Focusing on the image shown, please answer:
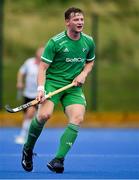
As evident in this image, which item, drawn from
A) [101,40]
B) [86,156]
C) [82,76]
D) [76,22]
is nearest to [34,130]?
[82,76]

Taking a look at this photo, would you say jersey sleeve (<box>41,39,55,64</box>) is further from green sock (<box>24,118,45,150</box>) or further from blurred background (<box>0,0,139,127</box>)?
blurred background (<box>0,0,139,127</box>)

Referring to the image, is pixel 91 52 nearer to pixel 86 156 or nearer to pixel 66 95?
pixel 66 95

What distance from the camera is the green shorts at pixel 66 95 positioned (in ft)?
35.4

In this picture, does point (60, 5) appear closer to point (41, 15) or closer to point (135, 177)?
point (41, 15)

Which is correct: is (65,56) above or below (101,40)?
above

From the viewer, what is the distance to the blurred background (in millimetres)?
25859

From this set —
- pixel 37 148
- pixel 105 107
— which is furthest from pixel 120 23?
pixel 37 148

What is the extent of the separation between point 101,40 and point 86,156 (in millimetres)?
14636

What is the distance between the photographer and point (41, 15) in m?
26.7

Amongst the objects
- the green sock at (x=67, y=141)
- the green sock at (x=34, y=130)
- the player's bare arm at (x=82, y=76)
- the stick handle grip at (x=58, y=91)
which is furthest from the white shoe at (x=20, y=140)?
the green sock at (x=67, y=141)

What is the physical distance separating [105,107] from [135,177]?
16.1 meters

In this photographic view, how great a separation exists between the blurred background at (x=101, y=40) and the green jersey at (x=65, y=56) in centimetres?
1327

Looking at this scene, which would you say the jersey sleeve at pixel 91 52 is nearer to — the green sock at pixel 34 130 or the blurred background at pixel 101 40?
the green sock at pixel 34 130

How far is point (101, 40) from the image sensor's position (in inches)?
→ 1102
